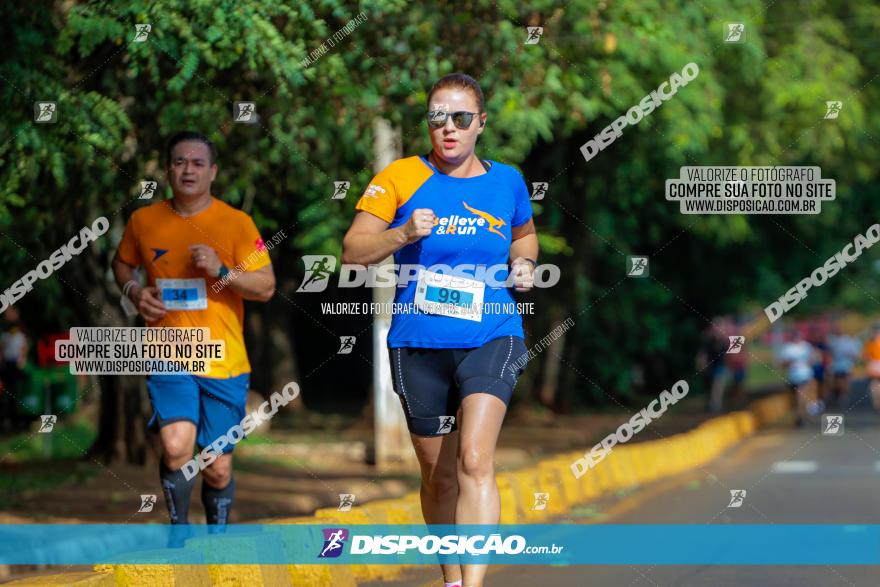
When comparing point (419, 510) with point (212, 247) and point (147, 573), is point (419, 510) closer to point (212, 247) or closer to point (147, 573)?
point (212, 247)

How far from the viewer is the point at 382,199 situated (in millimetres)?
6875

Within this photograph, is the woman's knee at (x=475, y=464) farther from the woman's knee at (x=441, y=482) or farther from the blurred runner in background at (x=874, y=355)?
the blurred runner in background at (x=874, y=355)

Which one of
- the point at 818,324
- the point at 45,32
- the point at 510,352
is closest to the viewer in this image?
the point at 510,352

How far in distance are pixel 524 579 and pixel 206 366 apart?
2066 millimetres

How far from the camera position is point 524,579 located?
29.8 feet

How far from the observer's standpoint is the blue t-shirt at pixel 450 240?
6.79 meters

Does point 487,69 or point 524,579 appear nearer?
point 524,579

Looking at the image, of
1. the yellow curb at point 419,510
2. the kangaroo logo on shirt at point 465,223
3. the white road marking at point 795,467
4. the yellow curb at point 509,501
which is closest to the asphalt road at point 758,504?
the white road marking at point 795,467

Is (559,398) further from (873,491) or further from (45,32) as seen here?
(45,32)

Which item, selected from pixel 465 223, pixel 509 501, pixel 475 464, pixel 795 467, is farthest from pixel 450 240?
pixel 795 467

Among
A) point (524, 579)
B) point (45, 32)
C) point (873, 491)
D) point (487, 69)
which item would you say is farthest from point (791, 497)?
point (45, 32)

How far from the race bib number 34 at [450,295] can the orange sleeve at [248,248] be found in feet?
5.86

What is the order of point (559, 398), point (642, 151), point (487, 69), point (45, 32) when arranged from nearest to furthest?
point (45, 32) → point (487, 69) → point (642, 151) → point (559, 398)

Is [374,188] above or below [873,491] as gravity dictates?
above
